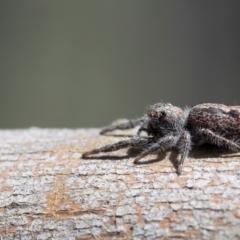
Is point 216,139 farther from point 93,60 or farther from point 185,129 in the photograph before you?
point 93,60

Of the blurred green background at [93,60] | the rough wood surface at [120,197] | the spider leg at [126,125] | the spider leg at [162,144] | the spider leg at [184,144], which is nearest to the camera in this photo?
the rough wood surface at [120,197]

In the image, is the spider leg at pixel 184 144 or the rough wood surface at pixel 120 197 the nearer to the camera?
the rough wood surface at pixel 120 197

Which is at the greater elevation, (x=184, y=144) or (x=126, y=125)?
(x=126, y=125)

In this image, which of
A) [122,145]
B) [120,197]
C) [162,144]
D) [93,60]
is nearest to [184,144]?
[162,144]

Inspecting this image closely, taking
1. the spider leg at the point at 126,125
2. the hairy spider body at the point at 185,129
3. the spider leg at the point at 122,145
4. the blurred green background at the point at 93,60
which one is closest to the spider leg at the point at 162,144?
the hairy spider body at the point at 185,129

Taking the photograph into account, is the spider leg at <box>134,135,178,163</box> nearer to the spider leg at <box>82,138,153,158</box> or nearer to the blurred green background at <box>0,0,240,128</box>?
the spider leg at <box>82,138,153,158</box>

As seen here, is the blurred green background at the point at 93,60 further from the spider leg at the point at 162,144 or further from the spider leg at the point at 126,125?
the spider leg at the point at 162,144

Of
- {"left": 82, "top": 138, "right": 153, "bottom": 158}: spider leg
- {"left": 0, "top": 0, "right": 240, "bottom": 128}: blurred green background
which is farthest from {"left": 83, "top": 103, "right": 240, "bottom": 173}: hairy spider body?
{"left": 0, "top": 0, "right": 240, "bottom": 128}: blurred green background

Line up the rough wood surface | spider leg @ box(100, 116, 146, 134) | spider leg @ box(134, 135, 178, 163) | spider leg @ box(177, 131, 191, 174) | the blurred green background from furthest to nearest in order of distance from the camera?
the blurred green background → spider leg @ box(100, 116, 146, 134) → spider leg @ box(134, 135, 178, 163) → spider leg @ box(177, 131, 191, 174) → the rough wood surface
